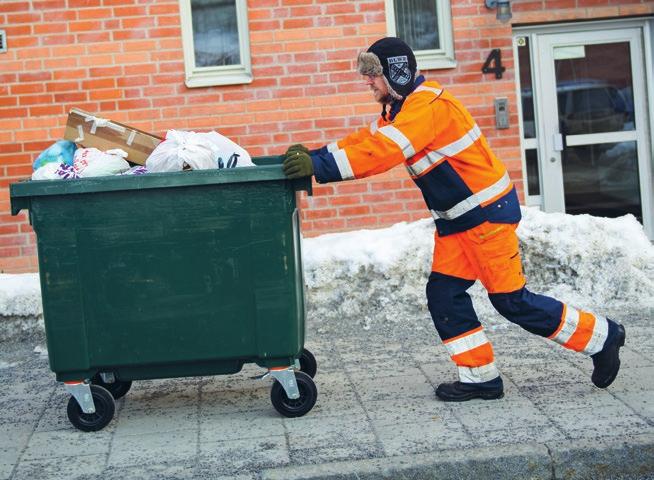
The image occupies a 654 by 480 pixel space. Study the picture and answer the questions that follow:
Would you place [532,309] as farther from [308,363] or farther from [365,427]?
[308,363]

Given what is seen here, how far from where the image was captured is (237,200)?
Result: 4.96 metres

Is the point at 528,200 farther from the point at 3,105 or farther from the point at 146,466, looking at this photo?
the point at 146,466

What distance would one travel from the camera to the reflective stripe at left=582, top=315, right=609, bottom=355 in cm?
513

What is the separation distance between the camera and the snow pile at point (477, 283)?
726cm

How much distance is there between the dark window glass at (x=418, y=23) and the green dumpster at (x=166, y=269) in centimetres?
369

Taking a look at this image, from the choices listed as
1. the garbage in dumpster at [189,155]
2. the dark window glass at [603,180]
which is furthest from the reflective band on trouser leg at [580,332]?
the dark window glass at [603,180]

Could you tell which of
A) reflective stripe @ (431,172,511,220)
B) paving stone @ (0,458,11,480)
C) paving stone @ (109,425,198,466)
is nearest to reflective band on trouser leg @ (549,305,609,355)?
reflective stripe @ (431,172,511,220)

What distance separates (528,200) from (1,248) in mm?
4160

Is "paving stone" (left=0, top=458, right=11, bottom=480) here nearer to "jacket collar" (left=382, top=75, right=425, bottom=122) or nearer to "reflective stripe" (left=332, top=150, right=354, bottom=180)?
"reflective stripe" (left=332, top=150, right=354, bottom=180)

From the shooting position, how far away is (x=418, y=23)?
330 inches

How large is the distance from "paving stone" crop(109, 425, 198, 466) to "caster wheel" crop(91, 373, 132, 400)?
2.02 feet

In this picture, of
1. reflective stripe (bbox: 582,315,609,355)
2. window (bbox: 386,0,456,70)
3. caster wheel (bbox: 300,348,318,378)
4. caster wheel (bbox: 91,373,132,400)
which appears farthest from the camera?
window (bbox: 386,0,456,70)

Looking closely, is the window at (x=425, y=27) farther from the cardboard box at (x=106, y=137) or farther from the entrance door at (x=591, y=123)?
the cardboard box at (x=106, y=137)

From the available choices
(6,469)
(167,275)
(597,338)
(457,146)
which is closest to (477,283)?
(597,338)
